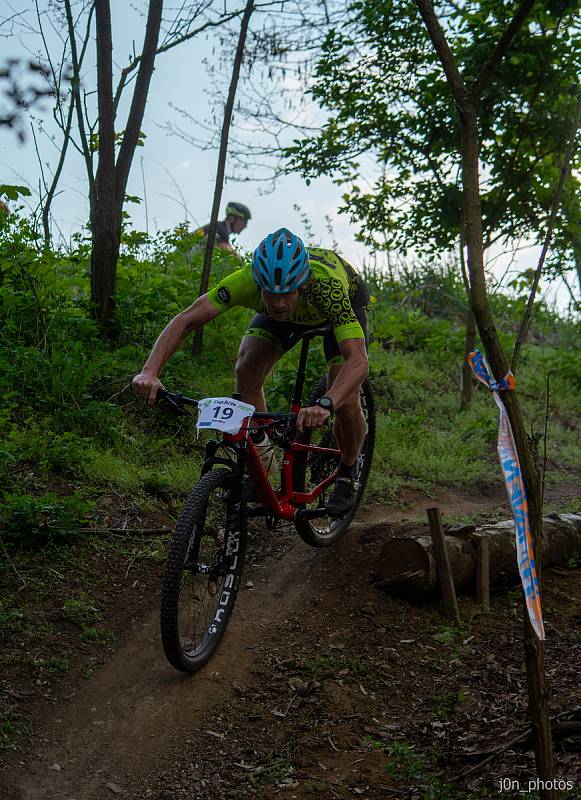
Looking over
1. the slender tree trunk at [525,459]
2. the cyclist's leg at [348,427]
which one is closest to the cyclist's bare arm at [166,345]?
the cyclist's leg at [348,427]

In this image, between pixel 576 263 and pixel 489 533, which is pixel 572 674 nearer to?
pixel 489 533

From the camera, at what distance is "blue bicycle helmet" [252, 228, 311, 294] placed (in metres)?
3.96

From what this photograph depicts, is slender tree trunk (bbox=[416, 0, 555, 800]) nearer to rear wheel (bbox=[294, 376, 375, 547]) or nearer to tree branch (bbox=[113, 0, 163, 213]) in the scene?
rear wheel (bbox=[294, 376, 375, 547])

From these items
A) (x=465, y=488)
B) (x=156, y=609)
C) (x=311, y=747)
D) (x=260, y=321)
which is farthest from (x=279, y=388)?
(x=311, y=747)

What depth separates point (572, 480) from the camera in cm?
815

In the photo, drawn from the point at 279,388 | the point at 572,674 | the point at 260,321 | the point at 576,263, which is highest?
the point at 576,263

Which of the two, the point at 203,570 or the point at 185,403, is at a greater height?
the point at 185,403

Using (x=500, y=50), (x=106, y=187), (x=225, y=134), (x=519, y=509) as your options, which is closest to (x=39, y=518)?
(x=519, y=509)

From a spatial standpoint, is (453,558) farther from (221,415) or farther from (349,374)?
(221,415)

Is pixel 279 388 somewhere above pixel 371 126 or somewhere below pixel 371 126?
below

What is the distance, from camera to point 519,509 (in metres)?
2.32

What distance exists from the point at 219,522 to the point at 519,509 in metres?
2.22

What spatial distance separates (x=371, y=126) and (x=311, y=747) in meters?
7.38

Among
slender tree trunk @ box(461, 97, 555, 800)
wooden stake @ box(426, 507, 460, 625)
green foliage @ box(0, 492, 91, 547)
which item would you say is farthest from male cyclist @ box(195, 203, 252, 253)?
slender tree trunk @ box(461, 97, 555, 800)
